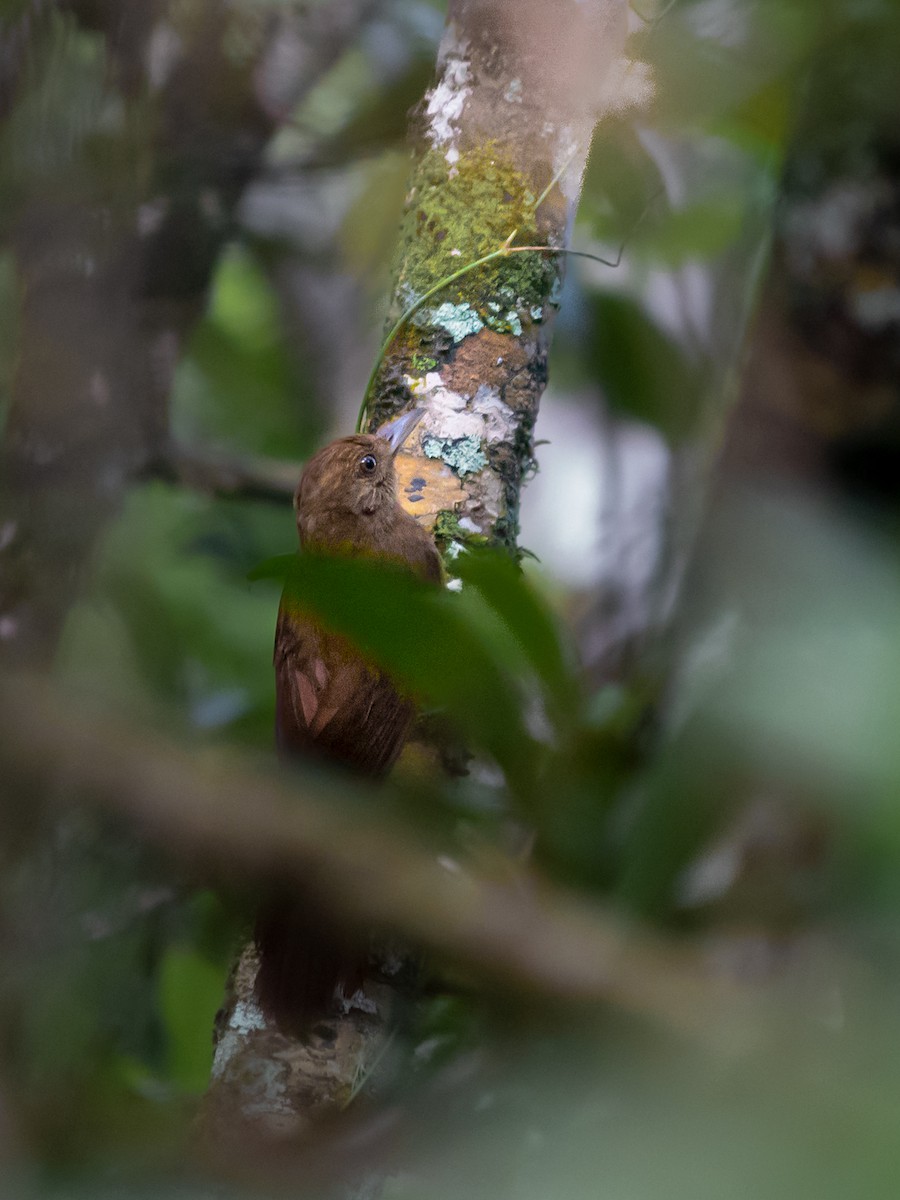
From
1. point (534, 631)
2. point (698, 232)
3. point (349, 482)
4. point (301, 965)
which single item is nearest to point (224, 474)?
point (349, 482)

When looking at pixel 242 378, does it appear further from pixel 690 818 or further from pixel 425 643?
pixel 690 818

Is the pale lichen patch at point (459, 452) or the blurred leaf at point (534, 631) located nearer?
the blurred leaf at point (534, 631)

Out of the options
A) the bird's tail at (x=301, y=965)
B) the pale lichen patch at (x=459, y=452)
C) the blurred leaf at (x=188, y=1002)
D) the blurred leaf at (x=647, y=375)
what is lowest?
the blurred leaf at (x=188, y=1002)

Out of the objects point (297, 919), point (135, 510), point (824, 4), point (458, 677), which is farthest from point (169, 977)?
point (824, 4)

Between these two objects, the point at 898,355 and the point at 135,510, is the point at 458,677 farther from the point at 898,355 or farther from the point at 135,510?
the point at 135,510

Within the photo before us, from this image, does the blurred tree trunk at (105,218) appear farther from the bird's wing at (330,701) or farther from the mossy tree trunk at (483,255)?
the mossy tree trunk at (483,255)

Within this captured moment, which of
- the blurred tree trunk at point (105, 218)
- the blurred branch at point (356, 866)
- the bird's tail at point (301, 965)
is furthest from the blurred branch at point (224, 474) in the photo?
the blurred branch at point (356, 866)

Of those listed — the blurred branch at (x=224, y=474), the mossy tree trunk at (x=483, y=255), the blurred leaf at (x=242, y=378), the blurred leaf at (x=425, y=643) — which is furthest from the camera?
the blurred leaf at (x=242, y=378)
